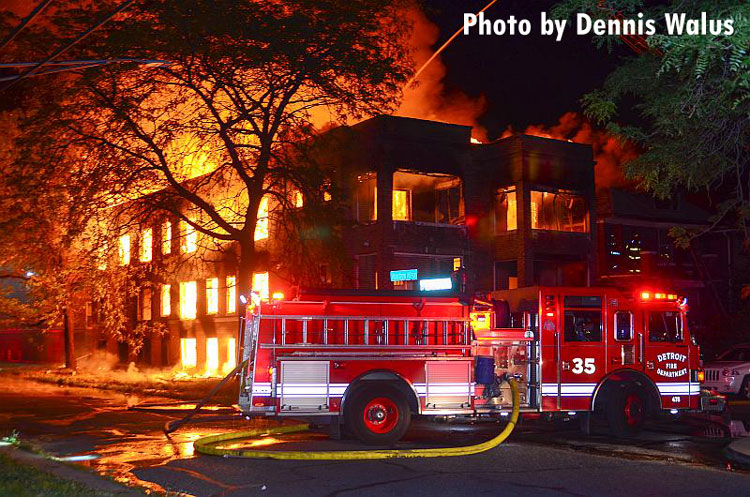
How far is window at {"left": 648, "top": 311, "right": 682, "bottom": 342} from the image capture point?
15.1 m

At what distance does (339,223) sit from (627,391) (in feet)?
34.3

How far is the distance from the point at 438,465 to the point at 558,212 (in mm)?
23575

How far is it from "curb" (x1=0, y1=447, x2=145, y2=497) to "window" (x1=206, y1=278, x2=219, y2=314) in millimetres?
25046

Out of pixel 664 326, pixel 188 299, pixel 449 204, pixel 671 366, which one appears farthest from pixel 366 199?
pixel 671 366

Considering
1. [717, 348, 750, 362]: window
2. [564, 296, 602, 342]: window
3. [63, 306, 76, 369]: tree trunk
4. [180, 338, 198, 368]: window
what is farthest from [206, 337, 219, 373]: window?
[564, 296, 602, 342]: window

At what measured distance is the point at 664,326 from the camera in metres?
15.3

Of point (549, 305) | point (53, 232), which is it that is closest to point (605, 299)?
point (549, 305)

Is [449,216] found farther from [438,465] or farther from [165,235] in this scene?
[438,465]

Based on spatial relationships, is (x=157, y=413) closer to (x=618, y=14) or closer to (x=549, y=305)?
(x=549, y=305)

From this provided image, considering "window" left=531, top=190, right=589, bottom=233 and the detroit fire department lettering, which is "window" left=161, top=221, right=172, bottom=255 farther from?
"window" left=531, top=190, right=589, bottom=233

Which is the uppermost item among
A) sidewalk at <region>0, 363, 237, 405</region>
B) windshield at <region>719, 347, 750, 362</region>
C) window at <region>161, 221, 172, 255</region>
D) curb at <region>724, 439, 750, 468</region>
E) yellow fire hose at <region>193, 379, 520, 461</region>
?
window at <region>161, 221, 172, 255</region>

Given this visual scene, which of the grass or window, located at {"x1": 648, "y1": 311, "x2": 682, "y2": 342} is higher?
window, located at {"x1": 648, "y1": 311, "x2": 682, "y2": 342}

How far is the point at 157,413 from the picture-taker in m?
19.9

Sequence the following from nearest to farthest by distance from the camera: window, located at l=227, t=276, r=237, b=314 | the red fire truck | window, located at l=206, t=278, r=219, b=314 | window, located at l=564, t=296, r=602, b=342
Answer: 1. the red fire truck
2. window, located at l=564, t=296, r=602, b=342
3. window, located at l=227, t=276, r=237, b=314
4. window, located at l=206, t=278, r=219, b=314
